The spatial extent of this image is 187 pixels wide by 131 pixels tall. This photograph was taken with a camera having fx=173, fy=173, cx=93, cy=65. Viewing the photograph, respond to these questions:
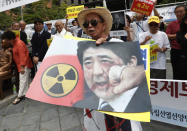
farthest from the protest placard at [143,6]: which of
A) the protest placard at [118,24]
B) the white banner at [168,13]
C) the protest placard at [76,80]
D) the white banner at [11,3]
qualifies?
the white banner at [168,13]

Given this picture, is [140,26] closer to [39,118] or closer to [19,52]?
[19,52]

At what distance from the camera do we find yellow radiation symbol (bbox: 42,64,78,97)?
1.14 metres

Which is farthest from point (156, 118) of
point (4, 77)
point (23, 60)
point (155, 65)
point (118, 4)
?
point (118, 4)

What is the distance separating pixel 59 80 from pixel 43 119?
2175 mm

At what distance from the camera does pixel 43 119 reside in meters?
3.08

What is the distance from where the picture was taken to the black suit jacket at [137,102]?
3.29 ft

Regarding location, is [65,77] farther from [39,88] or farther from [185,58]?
[185,58]

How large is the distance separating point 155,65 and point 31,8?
25.6 meters

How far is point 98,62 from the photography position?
1197mm

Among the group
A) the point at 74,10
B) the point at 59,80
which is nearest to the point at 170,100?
the point at 59,80

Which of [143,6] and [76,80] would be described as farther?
[143,6]

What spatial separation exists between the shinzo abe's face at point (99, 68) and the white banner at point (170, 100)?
1.38 meters

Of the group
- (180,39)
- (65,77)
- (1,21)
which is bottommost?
(65,77)

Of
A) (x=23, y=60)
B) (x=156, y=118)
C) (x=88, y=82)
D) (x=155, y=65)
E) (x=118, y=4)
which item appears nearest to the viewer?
(x=88, y=82)
